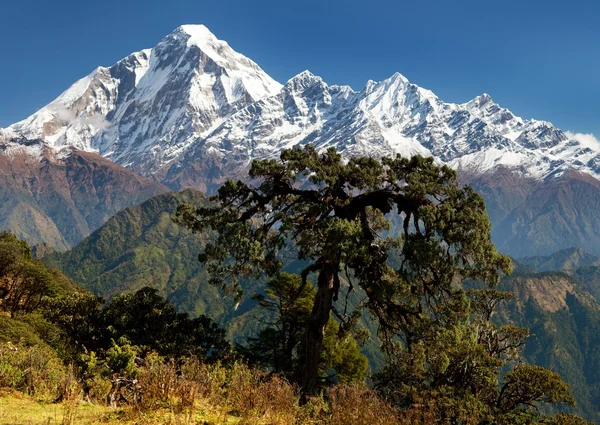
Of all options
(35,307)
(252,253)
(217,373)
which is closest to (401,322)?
(252,253)

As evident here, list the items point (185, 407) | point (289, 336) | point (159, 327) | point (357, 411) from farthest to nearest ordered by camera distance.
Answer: point (289, 336) → point (159, 327) → point (357, 411) → point (185, 407)

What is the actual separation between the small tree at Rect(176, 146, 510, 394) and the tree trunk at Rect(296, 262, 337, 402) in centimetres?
5

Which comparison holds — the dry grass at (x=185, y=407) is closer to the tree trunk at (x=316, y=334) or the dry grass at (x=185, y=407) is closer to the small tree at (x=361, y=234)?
the tree trunk at (x=316, y=334)

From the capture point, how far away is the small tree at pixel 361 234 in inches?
781

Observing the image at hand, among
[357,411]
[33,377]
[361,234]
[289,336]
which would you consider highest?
[361,234]

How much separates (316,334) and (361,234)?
562 centimetres

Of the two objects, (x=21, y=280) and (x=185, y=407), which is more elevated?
(x=21, y=280)

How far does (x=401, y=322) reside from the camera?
888 inches

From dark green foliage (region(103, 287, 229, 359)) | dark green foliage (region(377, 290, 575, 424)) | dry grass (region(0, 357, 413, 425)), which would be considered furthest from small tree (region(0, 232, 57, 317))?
dark green foliage (region(377, 290, 575, 424))

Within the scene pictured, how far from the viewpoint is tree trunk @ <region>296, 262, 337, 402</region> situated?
838 inches

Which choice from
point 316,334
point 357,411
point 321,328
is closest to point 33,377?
point 357,411

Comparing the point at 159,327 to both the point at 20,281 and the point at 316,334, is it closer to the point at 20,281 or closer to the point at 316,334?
the point at 316,334

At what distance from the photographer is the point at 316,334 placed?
2197 centimetres

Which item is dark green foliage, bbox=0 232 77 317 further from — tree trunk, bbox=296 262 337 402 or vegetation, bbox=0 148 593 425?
tree trunk, bbox=296 262 337 402
